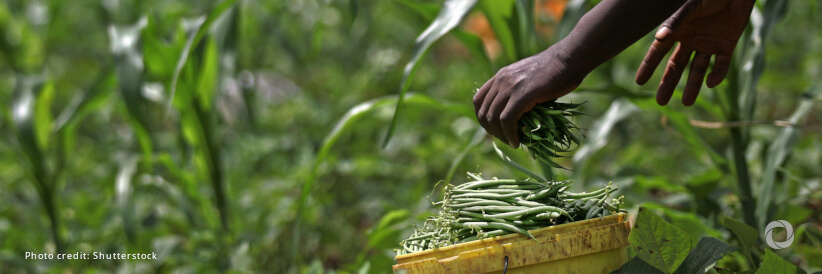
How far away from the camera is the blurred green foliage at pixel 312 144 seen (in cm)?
178

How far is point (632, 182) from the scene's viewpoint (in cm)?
194

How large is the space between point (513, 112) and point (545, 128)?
9 cm

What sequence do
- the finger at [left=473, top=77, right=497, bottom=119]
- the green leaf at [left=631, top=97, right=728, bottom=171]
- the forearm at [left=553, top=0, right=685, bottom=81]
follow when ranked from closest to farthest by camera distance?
the forearm at [left=553, top=0, right=685, bottom=81], the finger at [left=473, top=77, right=497, bottom=119], the green leaf at [left=631, top=97, right=728, bottom=171]

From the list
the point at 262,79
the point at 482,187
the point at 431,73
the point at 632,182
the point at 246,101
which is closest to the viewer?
the point at 482,187

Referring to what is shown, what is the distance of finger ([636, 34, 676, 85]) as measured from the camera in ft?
3.83

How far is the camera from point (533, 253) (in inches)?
43.5

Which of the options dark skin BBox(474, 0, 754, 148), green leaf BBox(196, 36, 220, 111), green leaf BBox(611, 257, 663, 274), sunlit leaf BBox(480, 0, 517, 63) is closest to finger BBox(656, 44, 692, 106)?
dark skin BBox(474, 0, 754, 148)

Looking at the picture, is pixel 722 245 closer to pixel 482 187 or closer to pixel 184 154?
pixel 482 187

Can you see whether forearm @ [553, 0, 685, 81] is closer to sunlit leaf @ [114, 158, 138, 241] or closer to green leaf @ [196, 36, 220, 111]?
green leaf @ [196, 36, 220, 111]

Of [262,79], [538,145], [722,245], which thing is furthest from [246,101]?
[722,245]

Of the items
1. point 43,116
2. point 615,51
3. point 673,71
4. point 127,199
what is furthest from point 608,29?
point 43,116

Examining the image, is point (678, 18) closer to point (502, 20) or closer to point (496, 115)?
point (496, 115)

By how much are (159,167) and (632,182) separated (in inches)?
93.0

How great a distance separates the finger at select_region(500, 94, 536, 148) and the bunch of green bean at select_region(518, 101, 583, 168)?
1.2 inches
